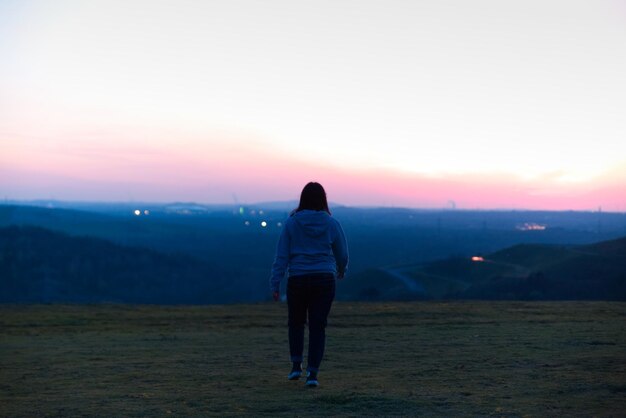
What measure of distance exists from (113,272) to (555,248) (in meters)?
46.4

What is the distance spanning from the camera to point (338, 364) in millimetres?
10477

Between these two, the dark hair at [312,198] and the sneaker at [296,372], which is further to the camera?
the sneaker at [296,372]

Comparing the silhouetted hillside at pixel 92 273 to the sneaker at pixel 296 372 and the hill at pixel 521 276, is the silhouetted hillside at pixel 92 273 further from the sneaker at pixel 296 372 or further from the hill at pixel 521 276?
the sneaker at pixel 296 372

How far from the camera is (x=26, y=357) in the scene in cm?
1172

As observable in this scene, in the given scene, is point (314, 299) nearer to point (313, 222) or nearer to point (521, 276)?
point (313, 222)

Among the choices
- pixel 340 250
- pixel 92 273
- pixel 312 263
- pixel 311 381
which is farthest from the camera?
pixel 92 273

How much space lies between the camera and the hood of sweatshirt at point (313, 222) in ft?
27.5

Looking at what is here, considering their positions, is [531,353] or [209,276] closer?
[531,353]

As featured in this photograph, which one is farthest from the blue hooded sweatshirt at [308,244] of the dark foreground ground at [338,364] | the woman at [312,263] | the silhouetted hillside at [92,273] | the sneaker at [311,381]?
the silhouetted hillside at [92,273]

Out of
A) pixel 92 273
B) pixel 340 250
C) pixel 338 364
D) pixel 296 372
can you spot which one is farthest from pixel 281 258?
pixel 92 273

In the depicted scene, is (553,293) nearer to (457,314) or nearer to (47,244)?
→ (457,314)

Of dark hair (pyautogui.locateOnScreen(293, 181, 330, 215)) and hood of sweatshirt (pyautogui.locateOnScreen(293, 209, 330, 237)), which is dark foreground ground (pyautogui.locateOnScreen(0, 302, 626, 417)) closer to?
hood of sweatshirt (pyautogui.locateOnScreen(293, 209, 330, 237))

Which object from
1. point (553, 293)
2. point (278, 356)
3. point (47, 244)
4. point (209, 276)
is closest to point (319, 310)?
point (278, 356)

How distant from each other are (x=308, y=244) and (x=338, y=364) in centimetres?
265
